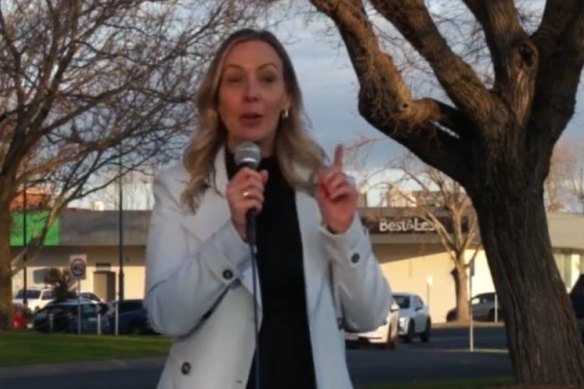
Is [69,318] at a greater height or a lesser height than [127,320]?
→ greater

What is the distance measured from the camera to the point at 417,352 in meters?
37.5

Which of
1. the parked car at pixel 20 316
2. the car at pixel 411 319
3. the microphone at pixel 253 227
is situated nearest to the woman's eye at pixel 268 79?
the microphone at pixel 253 227

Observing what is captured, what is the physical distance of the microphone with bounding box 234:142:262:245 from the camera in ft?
12.6

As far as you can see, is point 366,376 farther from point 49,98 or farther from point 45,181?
point 45,181

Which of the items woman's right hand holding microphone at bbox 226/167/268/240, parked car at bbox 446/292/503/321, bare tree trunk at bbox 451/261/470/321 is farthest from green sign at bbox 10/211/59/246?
woman's right hand holding microphone at bbox 226/167/268/240

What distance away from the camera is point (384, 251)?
7281 cm

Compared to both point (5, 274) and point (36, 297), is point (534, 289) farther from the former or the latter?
point (36, 297)

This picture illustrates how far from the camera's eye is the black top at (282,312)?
4004 millimetres

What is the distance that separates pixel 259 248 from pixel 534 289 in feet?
38.4

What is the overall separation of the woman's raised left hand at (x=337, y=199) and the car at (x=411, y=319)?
41271 millimetres

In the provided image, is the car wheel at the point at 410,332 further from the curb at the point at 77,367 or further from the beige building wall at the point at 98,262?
the beige building wall at the point at 98,262

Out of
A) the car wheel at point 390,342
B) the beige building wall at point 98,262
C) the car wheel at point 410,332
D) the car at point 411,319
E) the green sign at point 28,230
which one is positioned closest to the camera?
the car wheel at point 390,342

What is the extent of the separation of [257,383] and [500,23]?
11.6 metres

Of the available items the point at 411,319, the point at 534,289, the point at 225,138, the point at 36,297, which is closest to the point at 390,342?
the point at 411,319
